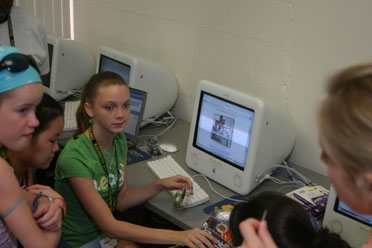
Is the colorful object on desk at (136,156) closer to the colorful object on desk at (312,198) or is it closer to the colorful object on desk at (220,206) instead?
the colorful object on desk at (220,206)

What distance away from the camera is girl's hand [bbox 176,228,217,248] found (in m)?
1.54

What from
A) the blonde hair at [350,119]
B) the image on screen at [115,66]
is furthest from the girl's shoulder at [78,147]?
the blonde hair at [350,119]

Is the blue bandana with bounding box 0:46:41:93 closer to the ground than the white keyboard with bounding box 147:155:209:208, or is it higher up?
higher up

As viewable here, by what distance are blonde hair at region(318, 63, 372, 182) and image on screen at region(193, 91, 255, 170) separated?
42.4 inches

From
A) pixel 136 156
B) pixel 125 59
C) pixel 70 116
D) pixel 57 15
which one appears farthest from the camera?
pixel 57 15

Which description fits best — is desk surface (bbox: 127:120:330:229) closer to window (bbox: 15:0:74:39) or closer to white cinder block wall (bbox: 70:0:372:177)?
white cinder block wall (bbox: 70:0:372:177)

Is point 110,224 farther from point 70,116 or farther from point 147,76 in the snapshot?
point 70,116

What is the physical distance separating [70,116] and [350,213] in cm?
187

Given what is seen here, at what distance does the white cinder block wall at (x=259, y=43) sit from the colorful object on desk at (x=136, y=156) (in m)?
0.61

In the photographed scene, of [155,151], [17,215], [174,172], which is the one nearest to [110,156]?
[174,172]

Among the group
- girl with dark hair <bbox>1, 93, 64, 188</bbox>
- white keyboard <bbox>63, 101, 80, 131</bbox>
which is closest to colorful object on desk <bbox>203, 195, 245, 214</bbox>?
girl with dark hair <bbox>1, 93, 64, 188</bbox>

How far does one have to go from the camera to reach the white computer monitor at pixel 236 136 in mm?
1850

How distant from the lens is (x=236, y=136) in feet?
6.31

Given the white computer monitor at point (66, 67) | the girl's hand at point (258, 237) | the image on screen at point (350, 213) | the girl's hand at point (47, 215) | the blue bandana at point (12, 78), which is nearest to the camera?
the girl's hand at point (258, 237)
